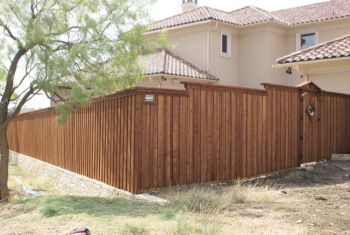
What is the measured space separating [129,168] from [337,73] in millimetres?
8970

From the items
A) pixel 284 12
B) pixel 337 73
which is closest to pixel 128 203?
pixel 337 73

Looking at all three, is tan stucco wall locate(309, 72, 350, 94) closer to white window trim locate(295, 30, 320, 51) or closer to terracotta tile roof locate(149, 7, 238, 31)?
white window trim locate(295, 30, 320, 51)

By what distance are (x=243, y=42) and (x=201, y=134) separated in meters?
14.1

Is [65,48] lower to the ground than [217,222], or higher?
higher

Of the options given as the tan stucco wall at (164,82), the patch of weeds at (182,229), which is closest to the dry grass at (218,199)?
the patch of weeds at (182,229)

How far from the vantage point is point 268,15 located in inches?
938

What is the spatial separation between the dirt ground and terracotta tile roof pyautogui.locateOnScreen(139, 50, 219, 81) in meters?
11.0

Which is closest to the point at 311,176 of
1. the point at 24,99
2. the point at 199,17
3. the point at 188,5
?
the point at 24,99

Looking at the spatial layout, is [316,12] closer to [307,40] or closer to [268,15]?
[307,40]

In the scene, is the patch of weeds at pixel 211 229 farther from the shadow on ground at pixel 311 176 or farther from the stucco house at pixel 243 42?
the stucco house at pixel 243 42

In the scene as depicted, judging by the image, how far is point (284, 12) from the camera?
26062 mm

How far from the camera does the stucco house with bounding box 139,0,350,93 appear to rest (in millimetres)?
22156

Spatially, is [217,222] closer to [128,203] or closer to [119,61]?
[128,203]

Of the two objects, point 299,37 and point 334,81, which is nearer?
point 334,81
